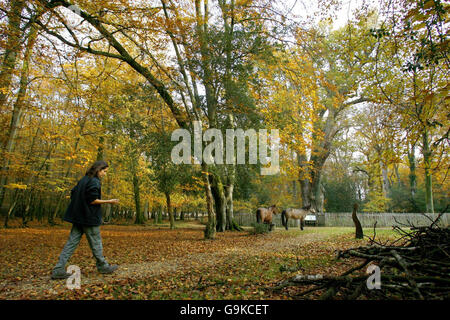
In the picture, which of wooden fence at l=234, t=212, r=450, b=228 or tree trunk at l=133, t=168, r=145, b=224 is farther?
tree trunk at l=133, t=168, r=145, b=224

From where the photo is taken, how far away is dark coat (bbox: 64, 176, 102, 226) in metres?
4.43

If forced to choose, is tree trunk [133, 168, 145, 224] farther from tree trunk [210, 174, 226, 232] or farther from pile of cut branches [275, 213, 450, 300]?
pile of cut branches [275, 213, 450, 300]

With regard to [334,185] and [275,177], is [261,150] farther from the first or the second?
[334,185]

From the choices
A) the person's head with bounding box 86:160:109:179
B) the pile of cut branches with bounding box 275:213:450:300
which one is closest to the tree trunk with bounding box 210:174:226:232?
the person's head with bounding box 86:160:109:179

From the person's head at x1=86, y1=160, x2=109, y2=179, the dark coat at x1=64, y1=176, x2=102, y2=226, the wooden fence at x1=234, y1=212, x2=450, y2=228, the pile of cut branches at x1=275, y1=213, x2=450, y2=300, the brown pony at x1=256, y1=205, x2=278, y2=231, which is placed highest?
the person's head at x1=86, y1=160, x2=109, y2=179

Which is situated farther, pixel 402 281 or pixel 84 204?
pixel 84 204

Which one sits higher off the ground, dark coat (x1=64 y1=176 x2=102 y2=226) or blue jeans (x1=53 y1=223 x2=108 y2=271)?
dark coat (x1=64 y1=176 x2=102 y2=226)

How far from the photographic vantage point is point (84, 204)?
4.49 m

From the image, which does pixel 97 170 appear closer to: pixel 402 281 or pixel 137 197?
pixel 402 281

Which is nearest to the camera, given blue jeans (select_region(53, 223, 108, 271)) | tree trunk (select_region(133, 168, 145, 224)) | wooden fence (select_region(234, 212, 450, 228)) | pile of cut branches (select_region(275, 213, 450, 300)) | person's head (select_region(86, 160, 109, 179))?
pile of cut branches (select_region(275, 213, 450, 300))

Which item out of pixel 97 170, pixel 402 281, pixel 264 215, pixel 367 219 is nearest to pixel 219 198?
pixel 264 215

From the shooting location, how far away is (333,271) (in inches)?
179
